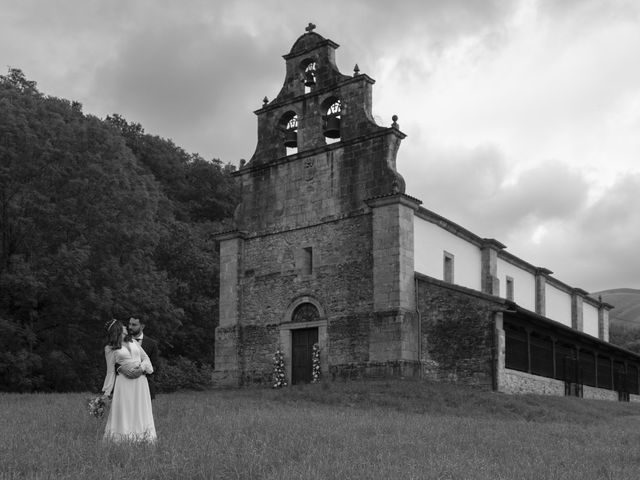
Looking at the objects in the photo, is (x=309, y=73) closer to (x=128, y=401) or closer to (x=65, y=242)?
(x=65, y=242)

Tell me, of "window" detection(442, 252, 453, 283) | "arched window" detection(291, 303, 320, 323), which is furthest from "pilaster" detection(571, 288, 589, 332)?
"arched window" detection(291, 303, 320, 323)

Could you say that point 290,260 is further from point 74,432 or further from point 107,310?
point 74,432

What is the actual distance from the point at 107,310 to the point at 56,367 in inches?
118

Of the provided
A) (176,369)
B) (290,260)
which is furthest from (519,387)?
(176,369)

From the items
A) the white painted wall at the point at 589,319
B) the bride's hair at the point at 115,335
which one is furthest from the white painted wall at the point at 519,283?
the bride's hair at the point at 115,335

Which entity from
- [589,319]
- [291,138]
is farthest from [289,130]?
[589,319]

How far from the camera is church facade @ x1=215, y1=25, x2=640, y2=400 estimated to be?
28.7 meters

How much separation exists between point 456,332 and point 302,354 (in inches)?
245

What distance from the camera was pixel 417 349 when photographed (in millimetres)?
28859

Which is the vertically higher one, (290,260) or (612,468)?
(290,260)

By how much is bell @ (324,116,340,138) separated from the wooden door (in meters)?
7.61

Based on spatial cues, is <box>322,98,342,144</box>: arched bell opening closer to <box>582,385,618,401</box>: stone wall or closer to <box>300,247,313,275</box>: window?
<box>300,247,313,275</box>: window

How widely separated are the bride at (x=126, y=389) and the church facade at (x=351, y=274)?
1693 cm

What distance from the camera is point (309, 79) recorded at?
34000 mm
